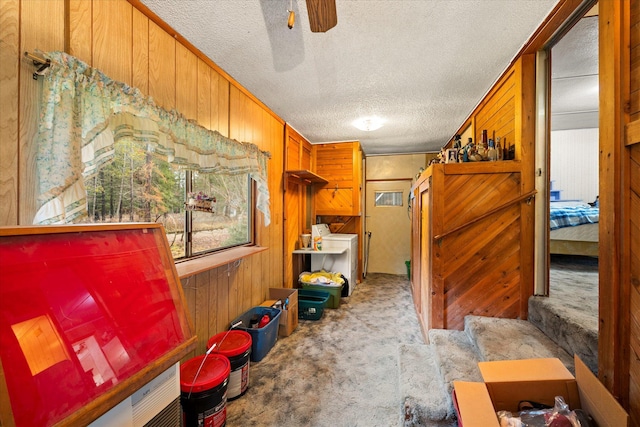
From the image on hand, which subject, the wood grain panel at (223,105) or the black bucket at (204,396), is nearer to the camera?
the black bucket at (204,396)

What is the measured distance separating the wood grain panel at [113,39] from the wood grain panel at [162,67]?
5.4 inches

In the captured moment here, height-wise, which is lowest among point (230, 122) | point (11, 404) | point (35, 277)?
point (11, 404)

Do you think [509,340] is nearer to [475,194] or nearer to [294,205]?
[475,194]

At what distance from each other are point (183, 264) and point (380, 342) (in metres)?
2.04

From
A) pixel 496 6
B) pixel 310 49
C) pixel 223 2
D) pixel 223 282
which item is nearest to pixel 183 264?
pixel 223 282

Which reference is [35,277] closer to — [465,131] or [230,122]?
[230,122]

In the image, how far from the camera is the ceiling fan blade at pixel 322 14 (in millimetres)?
1081

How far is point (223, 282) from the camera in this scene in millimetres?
2195

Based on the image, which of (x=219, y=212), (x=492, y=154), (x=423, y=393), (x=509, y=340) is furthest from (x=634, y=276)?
(x=219, y=212)

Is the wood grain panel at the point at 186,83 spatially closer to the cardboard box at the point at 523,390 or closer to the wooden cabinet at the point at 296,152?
the wooden cabinet at the point at 296,152

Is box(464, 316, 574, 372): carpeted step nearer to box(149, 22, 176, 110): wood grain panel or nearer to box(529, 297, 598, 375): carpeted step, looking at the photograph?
box(529, 297, 598, 375): carpeted step

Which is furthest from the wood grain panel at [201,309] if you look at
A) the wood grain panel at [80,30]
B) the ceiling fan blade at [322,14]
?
the ceiling fan blade at [322,14]

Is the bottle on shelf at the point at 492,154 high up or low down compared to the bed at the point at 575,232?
up

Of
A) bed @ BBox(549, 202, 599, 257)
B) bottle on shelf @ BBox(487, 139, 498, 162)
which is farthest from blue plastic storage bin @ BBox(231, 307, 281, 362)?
bed @ BBox(549, 202, 599, 257)
